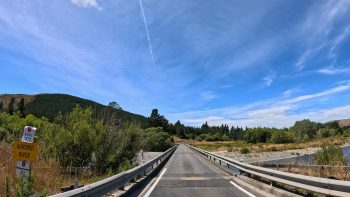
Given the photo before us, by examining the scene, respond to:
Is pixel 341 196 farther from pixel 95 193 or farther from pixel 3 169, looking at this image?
pixel 3 169

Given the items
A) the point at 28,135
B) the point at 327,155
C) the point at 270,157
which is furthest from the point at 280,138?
the point at 28,135

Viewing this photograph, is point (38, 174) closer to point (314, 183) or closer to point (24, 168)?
point (24, 168)

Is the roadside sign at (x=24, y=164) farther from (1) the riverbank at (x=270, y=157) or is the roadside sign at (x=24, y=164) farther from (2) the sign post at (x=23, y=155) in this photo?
(1) the riverbank at (x=270, y=157)

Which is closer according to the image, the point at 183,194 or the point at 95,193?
the point at 95,193

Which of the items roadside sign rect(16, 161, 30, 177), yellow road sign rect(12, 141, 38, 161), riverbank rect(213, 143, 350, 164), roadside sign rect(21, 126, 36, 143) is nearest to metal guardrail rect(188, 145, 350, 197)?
yellow road sign rect(12, 141, 38, 161)

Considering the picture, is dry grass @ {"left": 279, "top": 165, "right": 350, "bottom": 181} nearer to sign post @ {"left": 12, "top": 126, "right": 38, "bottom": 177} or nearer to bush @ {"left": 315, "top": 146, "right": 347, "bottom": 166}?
bush @ {"left": 315, "top": 146, "right": 347, "bottom": 166}

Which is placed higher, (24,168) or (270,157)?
(270,157)

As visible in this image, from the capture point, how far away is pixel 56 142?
20000 millimetres

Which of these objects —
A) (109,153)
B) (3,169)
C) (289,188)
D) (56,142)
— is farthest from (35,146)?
(109,153)

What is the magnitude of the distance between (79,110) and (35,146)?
13.2 meters

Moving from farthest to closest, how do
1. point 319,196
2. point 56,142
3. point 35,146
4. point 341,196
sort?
point 56,142 → point 319,196 → point 35,146 → point 341,196

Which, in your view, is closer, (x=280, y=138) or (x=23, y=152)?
(x=23, y=152)

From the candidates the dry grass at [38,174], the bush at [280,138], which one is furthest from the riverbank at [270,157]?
the bush at [280,138]

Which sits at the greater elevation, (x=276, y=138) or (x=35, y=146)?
(x=276, y=138)
